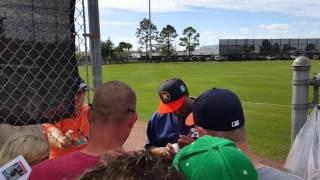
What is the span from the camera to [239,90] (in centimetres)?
2056

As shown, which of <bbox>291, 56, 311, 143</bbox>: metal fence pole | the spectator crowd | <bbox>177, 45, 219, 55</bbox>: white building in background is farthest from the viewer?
<bbox>177, 45, 219, 55</bbox>: white building in background

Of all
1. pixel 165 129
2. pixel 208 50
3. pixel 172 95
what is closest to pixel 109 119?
pixel 172 95

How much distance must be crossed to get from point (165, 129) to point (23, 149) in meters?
1.53

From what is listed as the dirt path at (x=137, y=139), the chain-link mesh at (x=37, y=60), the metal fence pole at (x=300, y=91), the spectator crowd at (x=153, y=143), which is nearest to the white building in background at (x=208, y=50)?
the dirt path at (x=137, y=139)

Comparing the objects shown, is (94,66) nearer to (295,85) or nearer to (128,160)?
(295,85)

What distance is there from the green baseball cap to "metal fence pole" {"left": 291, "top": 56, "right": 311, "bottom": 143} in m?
2.58

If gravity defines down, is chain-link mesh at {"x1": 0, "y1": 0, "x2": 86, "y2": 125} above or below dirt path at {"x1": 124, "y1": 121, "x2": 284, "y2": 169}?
A: above

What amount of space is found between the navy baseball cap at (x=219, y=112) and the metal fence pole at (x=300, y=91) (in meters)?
1.78

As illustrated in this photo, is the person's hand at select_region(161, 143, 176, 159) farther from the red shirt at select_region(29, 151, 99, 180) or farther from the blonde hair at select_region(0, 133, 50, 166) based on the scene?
the blonde hair at select_region(0, 133, 50, 166)

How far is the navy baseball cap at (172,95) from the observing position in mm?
4781

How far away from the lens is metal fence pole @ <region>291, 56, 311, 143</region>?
4301mm

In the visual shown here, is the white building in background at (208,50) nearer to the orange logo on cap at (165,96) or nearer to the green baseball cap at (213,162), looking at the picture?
the orange logo on cap at (165,96)

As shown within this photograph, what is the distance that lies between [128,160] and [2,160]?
2644 millimetres

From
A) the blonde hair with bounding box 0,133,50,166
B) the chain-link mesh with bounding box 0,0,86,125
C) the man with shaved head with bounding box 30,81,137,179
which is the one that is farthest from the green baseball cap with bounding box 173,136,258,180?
the blonde hair with bounding box 0,133,50,166
